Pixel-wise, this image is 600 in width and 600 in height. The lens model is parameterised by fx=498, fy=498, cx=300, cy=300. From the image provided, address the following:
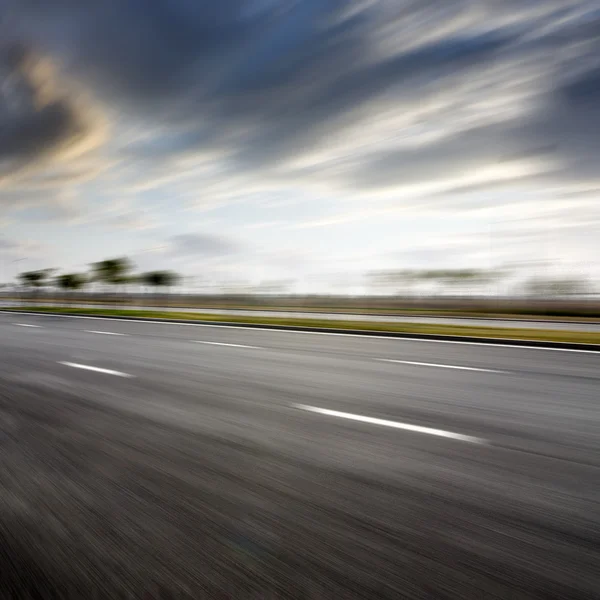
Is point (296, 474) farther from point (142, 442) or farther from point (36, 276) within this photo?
point (36, 276)

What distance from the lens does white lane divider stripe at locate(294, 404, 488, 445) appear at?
4.40 meters

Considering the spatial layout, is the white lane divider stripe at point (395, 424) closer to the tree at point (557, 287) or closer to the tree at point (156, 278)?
the tree at point (557, 287)

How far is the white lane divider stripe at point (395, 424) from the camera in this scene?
4.40 m

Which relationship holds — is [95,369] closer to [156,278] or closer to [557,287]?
[557,287]

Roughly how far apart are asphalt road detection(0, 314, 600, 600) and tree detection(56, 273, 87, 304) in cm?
5113

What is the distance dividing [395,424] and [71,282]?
5766 centimetres

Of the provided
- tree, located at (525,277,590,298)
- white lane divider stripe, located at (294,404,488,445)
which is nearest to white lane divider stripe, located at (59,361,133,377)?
white lane divider stripe, located at (294,404,488,445)

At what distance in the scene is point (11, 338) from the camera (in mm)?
13578

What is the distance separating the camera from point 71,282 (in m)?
55.9

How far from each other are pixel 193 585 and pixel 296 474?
1376 millimetres

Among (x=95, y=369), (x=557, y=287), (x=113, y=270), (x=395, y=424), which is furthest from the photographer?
(x=113, y=270)

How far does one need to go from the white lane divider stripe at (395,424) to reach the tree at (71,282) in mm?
53026

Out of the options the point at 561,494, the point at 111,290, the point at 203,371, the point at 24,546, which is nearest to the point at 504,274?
the point at 203,371

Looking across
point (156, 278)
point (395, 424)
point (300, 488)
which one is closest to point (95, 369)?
point (395, 424)
